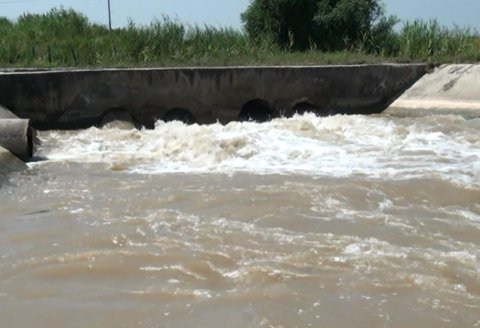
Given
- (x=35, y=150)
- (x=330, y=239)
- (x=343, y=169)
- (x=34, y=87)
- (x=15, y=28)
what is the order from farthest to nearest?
(x=15, y=28) < (x=34, y=87) < (x=35, y=150) < (x=343, y=169) < (x=330, y=239)

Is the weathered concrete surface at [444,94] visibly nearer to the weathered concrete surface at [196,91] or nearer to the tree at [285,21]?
the weathered concrete surface at [196,91]

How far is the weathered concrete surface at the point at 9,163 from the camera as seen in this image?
8020 millimetres

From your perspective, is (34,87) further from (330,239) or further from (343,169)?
(330,239)

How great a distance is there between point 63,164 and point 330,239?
484 cm

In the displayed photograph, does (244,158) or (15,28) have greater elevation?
(15,28)

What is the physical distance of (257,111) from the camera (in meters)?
14.2

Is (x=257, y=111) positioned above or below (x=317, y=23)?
below

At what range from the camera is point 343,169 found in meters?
8.27

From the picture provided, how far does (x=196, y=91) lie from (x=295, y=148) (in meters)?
3.69

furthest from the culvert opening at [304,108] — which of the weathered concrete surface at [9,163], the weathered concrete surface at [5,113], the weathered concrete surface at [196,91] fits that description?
the weathered concrete surface at [9,163]

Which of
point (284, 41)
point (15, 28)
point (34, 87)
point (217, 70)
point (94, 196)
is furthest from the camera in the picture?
point (284, 41)

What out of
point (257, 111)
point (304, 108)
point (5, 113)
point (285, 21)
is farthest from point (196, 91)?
point (285, 21)

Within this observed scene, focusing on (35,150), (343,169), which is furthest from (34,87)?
(343,169)

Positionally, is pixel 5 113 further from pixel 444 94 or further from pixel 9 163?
pixel 444 94
